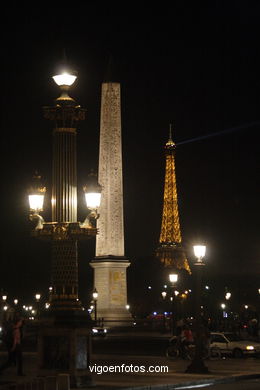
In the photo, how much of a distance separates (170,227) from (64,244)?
104m

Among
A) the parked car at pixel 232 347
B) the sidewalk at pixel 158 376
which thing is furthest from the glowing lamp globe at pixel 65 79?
the parked car at pixel 232 347

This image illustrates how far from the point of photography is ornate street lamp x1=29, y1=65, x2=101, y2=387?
19.5m

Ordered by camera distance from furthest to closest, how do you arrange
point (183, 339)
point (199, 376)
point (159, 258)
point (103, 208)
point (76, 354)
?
point (159, 258) < point (103, 208) < point (183, 339) < point (199, 376) < point (76, 354)

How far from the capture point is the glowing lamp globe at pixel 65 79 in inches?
827

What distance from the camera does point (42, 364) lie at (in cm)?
1959

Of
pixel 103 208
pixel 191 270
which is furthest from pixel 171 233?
pixel 103 208

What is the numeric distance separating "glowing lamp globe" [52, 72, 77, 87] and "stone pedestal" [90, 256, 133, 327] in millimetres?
36825

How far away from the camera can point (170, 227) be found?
124 meters

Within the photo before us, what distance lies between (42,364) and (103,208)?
120ft

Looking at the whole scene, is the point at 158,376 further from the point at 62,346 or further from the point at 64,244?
the point at 64,244

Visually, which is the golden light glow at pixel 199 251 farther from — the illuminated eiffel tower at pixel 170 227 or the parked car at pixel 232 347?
the illuminated eiffel tower at pixel 170 227

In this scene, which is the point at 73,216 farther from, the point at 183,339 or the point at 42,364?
the point at 183,339

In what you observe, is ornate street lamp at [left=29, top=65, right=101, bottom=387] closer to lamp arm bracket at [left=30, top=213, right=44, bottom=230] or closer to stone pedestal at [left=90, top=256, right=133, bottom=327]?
lamp arm bracket at [left=30, top=213, right=44, bottom=230]

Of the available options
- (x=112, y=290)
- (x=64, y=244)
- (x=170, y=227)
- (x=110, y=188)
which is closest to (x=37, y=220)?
(x=64, y=244)
